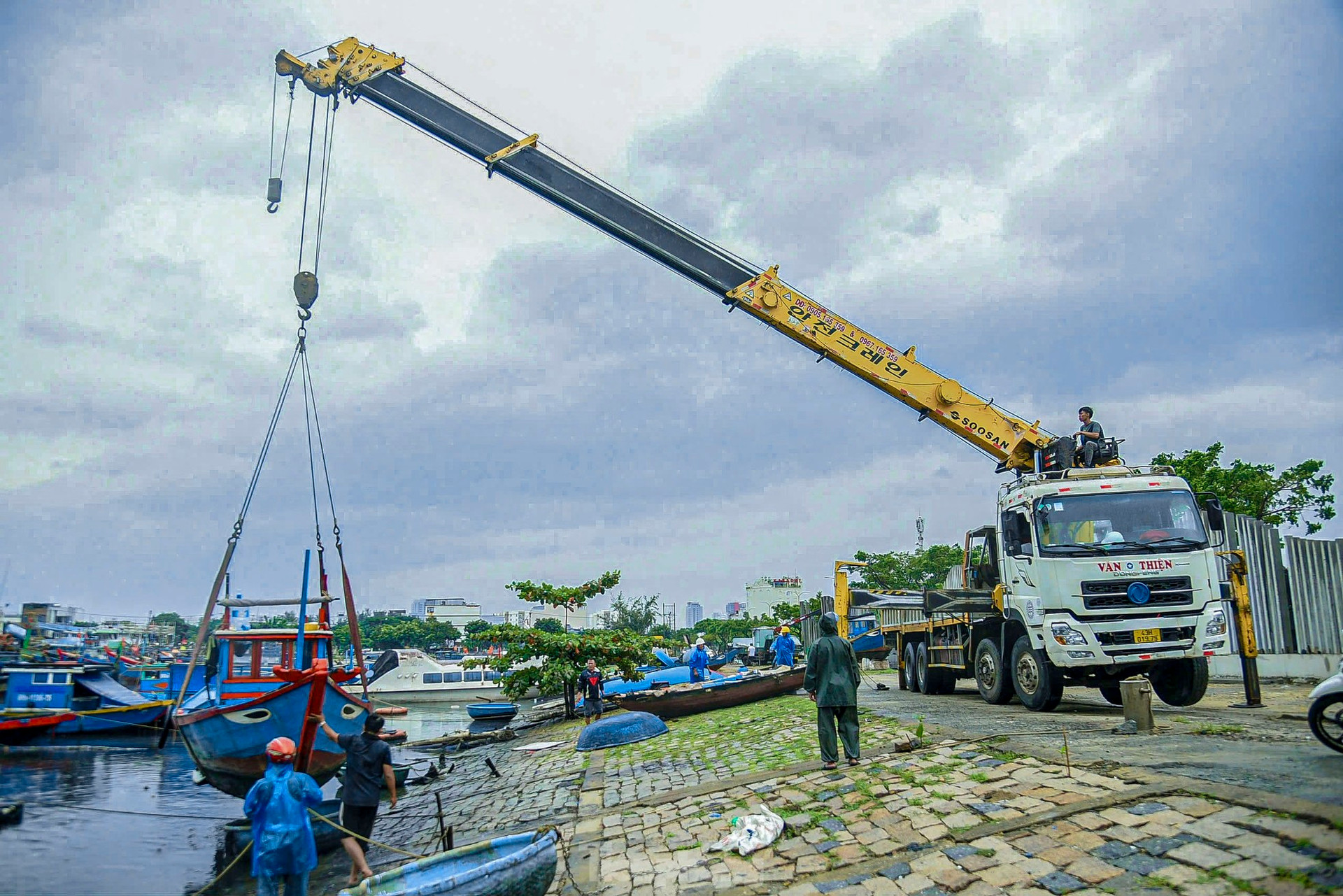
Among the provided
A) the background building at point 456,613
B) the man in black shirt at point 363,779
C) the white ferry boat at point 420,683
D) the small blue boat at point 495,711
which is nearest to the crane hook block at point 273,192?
the man in black shirt at point 363,779

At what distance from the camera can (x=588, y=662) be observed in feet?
75.7

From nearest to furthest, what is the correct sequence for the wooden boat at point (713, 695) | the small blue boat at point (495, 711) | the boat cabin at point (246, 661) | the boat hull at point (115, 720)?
the boat cabin at point (246, 661)
the wooden boat at point (713, 695)
the boat hull at point (115, 720)
the small blue boat at point (495, 711)

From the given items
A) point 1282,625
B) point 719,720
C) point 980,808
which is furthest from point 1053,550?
point 719,720

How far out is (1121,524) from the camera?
38.7 ft

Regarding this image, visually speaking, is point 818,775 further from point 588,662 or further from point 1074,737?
point 588,662

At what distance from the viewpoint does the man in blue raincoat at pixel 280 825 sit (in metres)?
7.57

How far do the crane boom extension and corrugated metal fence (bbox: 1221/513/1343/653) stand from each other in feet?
17.3

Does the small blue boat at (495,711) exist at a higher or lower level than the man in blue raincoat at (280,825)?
lower

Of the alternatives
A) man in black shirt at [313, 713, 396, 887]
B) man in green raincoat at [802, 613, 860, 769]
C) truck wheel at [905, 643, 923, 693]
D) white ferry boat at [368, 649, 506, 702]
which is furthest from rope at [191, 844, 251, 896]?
white ferry boat at [368, 649, 506, 702]

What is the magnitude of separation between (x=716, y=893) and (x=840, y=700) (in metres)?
3.31

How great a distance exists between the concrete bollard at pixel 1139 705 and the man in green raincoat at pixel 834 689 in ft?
11.3

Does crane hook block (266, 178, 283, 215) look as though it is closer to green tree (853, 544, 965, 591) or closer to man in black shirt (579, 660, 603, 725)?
man in black shirt (579, 660, 603, 725)

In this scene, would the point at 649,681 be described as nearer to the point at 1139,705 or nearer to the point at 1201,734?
the point at 1139,705

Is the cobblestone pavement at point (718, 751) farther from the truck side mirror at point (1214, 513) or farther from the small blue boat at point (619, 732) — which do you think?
the truck side mirror at point (1214, 513)
